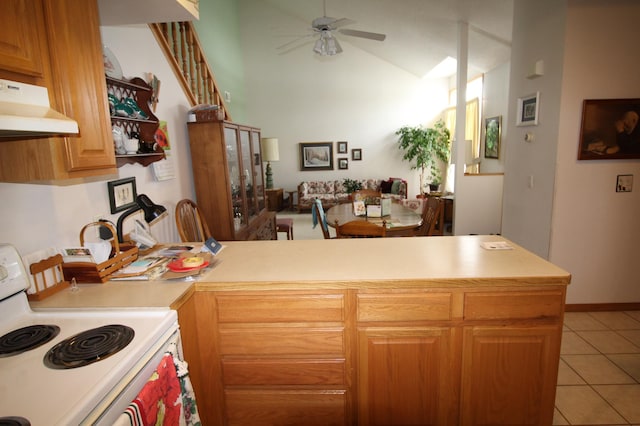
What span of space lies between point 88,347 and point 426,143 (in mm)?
7327

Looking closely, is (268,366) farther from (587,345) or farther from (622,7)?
(622,7)

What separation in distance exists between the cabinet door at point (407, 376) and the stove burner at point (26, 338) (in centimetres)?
116

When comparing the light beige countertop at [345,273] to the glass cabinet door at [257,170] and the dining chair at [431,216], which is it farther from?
the glass cabinet door at [257,170]

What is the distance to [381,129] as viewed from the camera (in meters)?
8.17

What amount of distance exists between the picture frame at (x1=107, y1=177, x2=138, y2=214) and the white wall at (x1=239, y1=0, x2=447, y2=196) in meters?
6.20

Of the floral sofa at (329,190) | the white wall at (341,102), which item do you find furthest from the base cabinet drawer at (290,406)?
the white wall at (341,102)

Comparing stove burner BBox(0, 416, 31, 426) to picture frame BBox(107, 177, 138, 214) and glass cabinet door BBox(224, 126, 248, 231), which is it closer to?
picture frame BBox(107, 177, 138, 214)

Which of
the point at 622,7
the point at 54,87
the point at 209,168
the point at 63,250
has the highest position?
the point at 622,7

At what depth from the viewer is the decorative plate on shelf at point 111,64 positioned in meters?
2.03

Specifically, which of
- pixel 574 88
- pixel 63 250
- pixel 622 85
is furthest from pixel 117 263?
pixel 622 85

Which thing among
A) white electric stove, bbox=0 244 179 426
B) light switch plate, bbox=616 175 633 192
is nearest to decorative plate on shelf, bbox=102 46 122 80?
white electric stove, bbox=0 244 179 426

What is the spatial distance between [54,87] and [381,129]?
24.6 feet

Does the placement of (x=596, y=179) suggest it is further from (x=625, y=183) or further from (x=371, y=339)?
(x=371, y=339)

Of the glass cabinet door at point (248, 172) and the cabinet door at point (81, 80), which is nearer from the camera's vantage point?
the cabinet door at point (81, 80)
